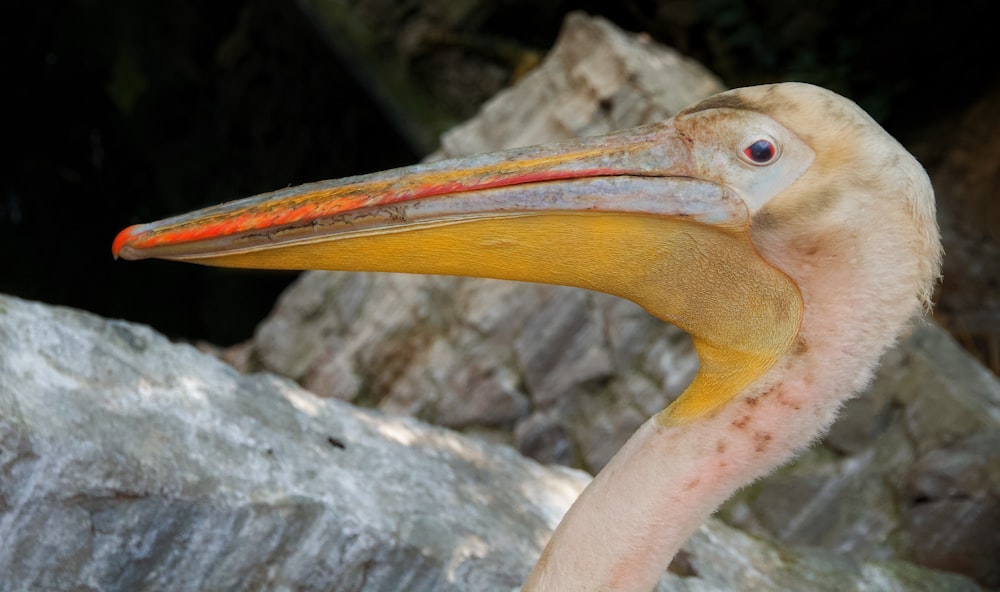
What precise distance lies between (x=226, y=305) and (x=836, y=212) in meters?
4.61

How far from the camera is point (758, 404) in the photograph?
129 centimetres

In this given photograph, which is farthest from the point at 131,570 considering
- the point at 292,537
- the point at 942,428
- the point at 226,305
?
the point at 226,305

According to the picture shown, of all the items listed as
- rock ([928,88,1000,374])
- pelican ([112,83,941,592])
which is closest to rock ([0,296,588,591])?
pelican ([112,83,941,592])

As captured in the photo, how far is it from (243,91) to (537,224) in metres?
6.07

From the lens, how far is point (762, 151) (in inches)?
49.0

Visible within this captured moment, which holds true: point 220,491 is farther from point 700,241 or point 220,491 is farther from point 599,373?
point 599,373

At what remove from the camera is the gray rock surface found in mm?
2939

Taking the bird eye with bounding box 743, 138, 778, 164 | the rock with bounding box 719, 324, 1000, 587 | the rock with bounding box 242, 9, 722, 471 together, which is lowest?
the rock with bounding box 719, 324, 1000, 587

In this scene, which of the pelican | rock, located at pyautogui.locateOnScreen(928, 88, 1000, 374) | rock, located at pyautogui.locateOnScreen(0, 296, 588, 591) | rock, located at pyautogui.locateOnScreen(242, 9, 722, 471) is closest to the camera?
the pelican

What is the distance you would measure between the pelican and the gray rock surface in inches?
74.3

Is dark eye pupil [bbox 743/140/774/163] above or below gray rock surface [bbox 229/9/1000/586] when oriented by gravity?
above

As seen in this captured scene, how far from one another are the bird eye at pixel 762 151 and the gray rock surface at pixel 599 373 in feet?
6.72

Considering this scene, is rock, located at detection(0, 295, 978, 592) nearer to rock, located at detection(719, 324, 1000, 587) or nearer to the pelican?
the pelican

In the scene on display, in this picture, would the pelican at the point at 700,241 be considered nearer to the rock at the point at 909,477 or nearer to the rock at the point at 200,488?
the rock at the point at 200,488
